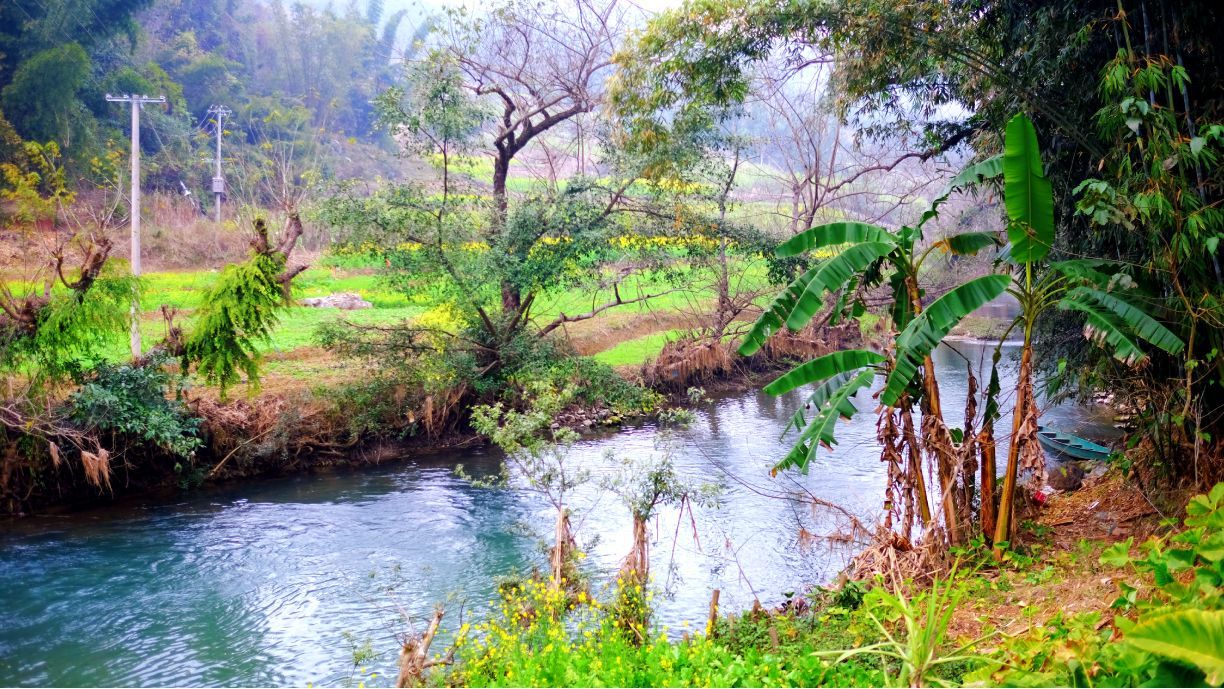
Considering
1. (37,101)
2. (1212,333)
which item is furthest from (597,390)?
(37,101)

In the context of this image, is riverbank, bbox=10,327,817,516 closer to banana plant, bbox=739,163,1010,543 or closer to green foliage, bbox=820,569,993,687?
banana plant, bbox=739,163,1010,543

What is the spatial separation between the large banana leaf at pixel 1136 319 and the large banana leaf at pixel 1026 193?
414mm

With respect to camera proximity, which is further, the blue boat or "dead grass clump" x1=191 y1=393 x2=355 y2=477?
"dead grass clump" x1=191 y1=393 x2=355 y2=477

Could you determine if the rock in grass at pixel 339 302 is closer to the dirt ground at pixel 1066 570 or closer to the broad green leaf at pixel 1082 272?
the dirt ground at pixel 1066 570

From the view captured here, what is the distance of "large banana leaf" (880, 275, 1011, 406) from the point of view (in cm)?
610

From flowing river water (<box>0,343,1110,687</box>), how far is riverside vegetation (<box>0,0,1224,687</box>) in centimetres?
57

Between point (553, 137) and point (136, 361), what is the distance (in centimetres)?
1080

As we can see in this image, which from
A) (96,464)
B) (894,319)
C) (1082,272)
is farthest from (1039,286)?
(96,464)

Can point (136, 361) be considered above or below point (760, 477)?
above

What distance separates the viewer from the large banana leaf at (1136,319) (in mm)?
5898

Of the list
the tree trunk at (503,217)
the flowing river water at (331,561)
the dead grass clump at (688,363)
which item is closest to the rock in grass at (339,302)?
the tree trunk at (503,217)

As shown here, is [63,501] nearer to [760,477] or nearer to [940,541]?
[760,477]

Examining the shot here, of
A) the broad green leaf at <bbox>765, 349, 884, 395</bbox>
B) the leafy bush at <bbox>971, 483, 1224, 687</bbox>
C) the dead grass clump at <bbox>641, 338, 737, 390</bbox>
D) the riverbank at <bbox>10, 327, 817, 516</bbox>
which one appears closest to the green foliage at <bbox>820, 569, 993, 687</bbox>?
the leafy bush at <bbox>971, 483, 1224, 687</bbox>

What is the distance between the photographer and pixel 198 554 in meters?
10.4
